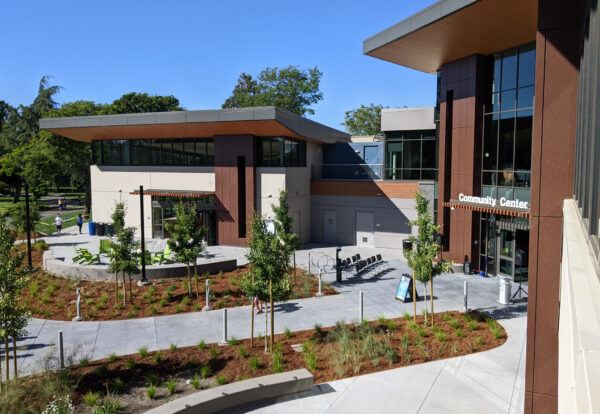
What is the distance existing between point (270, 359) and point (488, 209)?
13141 millimetres

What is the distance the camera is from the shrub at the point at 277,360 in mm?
11617

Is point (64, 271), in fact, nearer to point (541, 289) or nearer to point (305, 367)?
point (305, 367)

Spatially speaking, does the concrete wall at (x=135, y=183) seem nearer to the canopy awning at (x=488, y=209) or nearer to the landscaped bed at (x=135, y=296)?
the landscaped bed at (x=135, y=296)

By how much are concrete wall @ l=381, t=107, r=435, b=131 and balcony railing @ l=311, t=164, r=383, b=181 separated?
3.27 metres

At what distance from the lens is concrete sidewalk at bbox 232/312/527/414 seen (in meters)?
10.1

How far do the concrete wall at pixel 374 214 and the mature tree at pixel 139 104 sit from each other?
38.9 m

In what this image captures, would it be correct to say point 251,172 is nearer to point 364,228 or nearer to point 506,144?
point 364,228

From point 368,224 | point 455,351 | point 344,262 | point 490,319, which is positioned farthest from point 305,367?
point 368,224

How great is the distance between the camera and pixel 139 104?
66.2 m

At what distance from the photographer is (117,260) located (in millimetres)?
18172

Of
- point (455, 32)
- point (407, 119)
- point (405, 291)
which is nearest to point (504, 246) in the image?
point (405, 291)

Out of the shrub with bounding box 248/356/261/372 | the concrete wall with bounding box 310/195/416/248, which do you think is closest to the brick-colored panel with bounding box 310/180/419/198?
the concrete wall with bounding box 310/195/416/248

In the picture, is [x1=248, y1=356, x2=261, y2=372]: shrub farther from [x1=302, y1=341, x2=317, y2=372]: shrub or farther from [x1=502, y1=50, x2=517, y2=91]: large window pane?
[x1=502, y1=50, x2=517, y2=91]: large window pane

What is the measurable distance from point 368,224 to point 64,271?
18.3 metres
